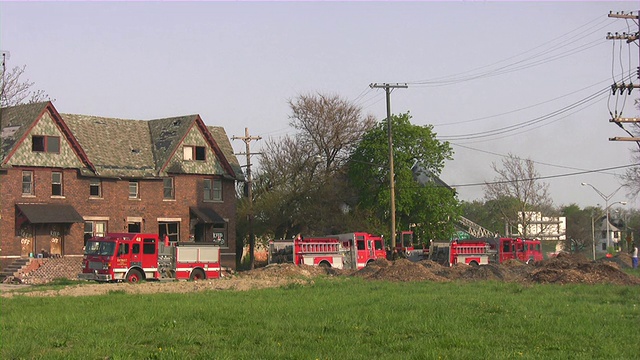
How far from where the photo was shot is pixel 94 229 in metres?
51.7

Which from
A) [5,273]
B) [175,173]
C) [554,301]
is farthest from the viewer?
[175,173]

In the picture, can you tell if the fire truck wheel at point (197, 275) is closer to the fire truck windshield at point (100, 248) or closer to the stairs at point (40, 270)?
the fire truck windshield at point (100, 248)

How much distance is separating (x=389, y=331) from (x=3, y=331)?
8.83m

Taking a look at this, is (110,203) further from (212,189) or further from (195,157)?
(212,189)

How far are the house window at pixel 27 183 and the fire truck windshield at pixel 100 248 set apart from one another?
35.6ft

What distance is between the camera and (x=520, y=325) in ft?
65.3

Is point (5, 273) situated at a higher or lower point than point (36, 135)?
lower

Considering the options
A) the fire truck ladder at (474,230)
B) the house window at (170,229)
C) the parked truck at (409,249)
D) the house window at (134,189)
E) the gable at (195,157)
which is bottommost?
the parked truck at (409,249)

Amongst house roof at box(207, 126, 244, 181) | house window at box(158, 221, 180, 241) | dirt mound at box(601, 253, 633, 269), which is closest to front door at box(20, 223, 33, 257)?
house window at box(158, 221, 180, 241)

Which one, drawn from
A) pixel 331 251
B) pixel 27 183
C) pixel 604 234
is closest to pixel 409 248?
pixel 331 251

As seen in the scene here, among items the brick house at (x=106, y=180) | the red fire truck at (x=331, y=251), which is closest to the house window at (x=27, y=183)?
the brick house at (x=106, y=180)

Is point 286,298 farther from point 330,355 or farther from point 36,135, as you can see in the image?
point 36,135

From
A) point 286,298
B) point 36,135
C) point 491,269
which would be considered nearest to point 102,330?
point 286,298

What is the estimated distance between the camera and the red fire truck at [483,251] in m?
55.3
